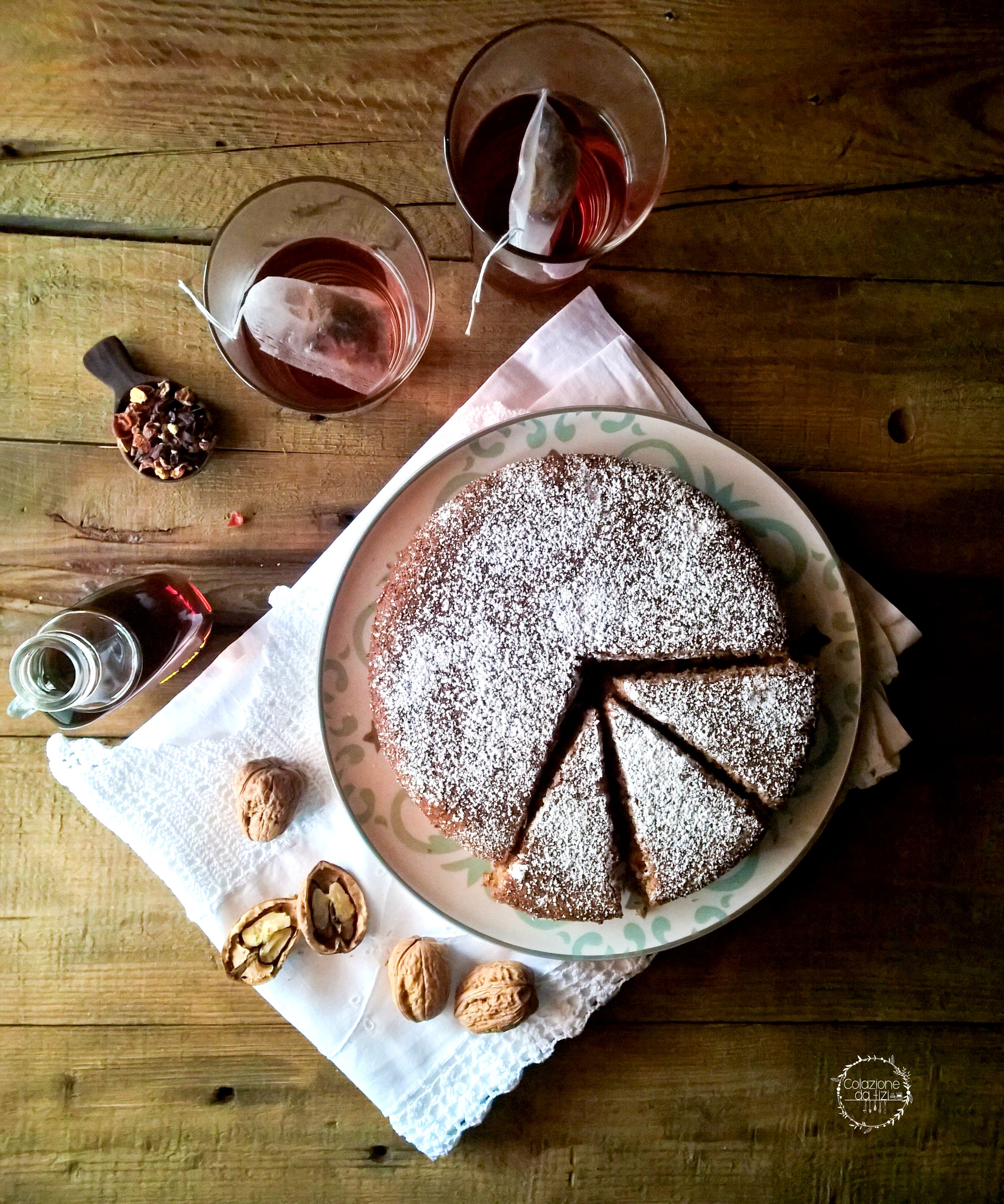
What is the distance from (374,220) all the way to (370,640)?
702 millimetres

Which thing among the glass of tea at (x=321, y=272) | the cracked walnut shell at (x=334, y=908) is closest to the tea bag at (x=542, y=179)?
the glass of tea at (x=321, y=272)

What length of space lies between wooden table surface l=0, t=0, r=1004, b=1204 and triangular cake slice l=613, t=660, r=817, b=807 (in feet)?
1.16

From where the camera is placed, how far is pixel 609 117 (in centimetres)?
143

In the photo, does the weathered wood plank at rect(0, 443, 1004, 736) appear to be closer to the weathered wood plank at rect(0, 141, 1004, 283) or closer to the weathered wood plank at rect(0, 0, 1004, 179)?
the weathered wood plank at rect(0, 141, 1004, 283)

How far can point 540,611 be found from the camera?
1.36 meters

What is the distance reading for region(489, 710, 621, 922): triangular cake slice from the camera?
4.50 feet

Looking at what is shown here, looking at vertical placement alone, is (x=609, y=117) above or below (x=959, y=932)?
above

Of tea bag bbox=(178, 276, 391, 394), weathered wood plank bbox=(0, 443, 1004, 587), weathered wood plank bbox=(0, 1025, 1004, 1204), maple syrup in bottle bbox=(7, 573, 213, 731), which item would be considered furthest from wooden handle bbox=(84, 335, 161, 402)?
weathered wood plank bbox=(0, 1025, 1004, 1204)

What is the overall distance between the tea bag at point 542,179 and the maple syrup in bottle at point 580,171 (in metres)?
0.04

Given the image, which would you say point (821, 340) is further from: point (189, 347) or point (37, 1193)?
point (37, 1193)

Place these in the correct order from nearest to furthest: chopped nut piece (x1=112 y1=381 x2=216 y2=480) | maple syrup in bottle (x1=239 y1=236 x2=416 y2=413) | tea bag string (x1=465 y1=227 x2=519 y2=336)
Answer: tea bag string (x1=465 y1=227 x2=519 y2=336), maple syrup in bottle (x1=239 y1=236 x2=416 y2=413), chopped nut piece (x1=112 y1=381 x2=216 y2=480)

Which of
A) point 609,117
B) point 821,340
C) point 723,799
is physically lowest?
point 723,799

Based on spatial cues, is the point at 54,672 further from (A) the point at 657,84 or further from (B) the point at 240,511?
(A) the point at 657,84

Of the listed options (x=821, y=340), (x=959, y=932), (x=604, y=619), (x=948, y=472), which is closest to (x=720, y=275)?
(x=821, y=340)
